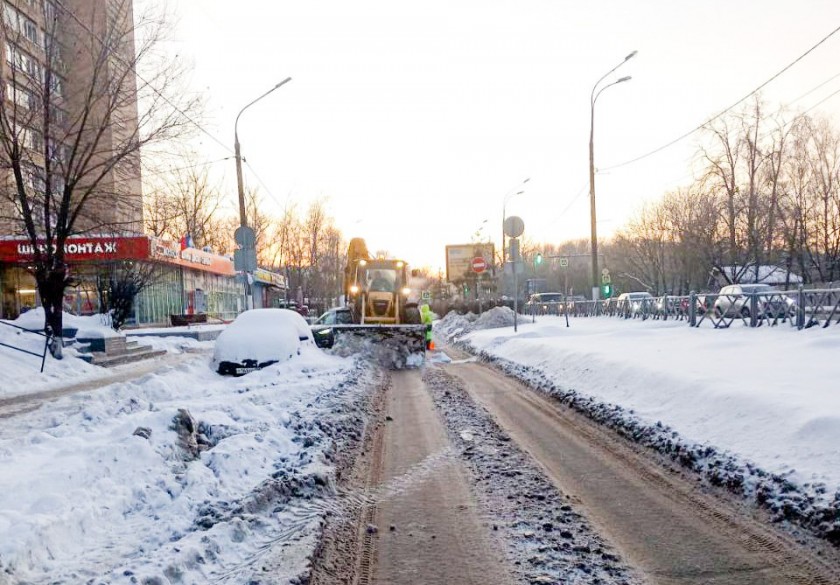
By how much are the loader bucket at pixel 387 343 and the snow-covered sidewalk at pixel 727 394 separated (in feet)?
8.42

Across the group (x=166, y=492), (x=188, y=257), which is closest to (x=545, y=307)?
(x=188, y=257)

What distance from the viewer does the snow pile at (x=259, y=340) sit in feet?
43.6

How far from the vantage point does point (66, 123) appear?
48.6ft

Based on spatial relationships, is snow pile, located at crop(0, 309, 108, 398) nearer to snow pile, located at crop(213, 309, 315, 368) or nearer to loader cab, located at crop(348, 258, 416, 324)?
snow pile, located at crop(213, 309, 315, 368)

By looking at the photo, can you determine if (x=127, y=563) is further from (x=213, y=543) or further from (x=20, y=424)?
(x=20, y=424)

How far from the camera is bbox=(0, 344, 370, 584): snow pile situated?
144 inches

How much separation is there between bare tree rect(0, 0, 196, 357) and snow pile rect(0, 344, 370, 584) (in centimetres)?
771

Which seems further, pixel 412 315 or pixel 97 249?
pixel 97 249

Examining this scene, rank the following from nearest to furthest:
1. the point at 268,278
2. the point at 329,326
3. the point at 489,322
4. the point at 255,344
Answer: the point at 255,344 → the point at 329,326 → the point at 489,322 → the point at 268,278

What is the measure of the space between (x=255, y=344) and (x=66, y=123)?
23.9 ft

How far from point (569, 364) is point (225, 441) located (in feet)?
27.1

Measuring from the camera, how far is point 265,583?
350cm

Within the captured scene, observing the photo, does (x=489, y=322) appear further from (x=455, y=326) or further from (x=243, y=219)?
(x=243, y=219)

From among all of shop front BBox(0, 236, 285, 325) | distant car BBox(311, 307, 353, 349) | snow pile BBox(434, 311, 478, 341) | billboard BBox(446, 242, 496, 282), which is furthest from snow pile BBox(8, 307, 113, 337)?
billboard BBox(446, 242, 496, 282)
